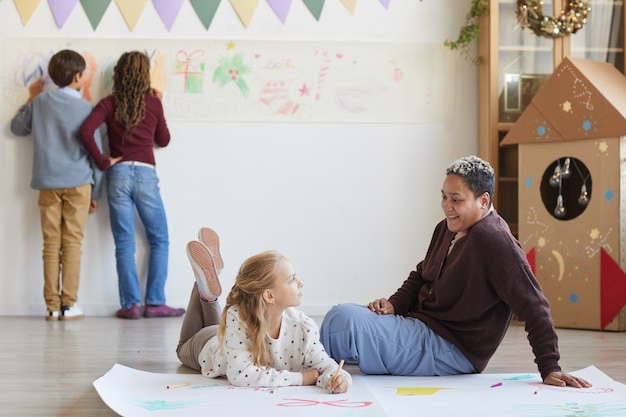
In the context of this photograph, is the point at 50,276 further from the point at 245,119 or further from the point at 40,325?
the point at 245,119

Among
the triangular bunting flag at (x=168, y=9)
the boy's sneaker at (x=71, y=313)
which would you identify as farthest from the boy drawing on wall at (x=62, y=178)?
the triangular bunting flag at (x=168, y=9)

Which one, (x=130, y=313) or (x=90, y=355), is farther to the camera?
(x=130, y=313)

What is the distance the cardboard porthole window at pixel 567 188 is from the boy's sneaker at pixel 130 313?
2.04 m

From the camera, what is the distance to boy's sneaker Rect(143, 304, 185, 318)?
13.5ft

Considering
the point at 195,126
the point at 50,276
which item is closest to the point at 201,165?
the point at 195,126

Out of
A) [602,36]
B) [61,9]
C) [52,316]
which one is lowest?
[52,316]

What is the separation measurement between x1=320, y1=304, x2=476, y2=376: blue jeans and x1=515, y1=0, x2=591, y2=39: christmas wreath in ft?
7.20

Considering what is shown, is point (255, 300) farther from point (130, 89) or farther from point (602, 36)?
point (602, 36)

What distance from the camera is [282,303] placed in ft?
7.54

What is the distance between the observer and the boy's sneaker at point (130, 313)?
13.3 ft

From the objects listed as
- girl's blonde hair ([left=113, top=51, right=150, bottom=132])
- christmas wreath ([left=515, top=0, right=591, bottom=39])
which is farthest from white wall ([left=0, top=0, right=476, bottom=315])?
christmas wreath ([left=515, top=0, right=591, bottom=39])

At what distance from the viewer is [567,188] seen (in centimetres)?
388

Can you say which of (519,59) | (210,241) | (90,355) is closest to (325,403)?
(210,241)

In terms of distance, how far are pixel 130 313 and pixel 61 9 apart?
1583 mm
